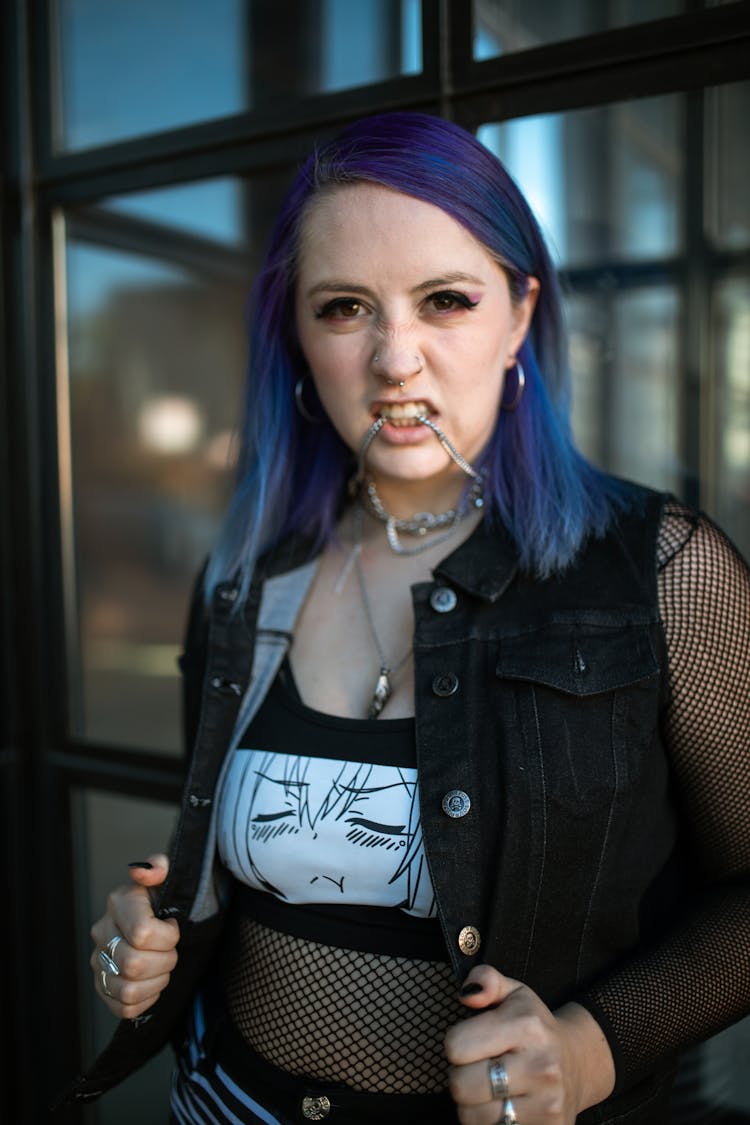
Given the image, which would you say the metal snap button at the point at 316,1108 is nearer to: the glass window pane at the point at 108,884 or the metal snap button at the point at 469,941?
the metal snap button at the point at 469,941

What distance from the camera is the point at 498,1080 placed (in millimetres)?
958

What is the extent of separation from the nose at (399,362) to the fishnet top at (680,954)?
1.30 ft

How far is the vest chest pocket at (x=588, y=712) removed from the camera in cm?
117

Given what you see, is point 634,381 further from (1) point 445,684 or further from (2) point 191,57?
(1) point 445,684

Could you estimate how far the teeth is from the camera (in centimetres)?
136

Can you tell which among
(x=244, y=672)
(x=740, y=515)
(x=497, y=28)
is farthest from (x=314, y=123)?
(x=740, y=515)

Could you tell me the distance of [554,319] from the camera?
1519 mm

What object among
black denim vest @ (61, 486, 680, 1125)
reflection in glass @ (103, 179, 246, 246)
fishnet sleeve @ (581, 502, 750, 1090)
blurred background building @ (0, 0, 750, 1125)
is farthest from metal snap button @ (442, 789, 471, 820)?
reflection in glass @ (103, 179, 246, 246)

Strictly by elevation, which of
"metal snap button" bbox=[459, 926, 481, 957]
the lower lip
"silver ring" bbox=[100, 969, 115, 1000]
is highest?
the lower lip

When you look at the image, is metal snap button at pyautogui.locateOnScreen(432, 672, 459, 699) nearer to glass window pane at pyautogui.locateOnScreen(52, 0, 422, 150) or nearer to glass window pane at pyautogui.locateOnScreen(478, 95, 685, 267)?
glass window pane at pyautogui.locateOnScreen(52, 0, 422, 150)

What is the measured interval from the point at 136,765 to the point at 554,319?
57.2 inches

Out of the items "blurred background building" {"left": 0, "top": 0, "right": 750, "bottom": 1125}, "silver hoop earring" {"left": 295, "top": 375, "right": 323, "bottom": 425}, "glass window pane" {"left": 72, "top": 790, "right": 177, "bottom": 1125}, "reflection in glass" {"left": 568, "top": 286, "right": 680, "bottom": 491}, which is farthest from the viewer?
"reflection in glass" {"left": 568, "top": 286, "right": 680, "bottom": 491}

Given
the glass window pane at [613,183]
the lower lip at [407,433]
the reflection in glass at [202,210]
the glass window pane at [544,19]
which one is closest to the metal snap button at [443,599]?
the lower lip at [407,433]

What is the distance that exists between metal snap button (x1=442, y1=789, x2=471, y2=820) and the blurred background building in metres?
0.84
